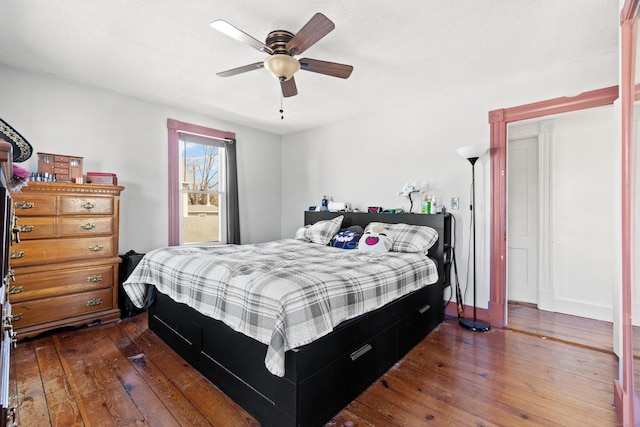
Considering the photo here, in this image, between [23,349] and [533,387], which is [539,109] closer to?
[533,387]

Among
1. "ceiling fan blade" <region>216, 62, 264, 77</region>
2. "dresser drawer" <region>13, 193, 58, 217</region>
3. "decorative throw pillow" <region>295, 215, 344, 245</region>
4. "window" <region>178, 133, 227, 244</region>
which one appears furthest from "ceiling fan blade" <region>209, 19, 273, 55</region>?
"window" <region>178, 133, 227, 244</region>

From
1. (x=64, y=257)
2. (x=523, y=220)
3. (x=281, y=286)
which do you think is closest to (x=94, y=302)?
(x=64, y=257)

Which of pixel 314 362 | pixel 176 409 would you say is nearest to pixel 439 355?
pixel 314 362

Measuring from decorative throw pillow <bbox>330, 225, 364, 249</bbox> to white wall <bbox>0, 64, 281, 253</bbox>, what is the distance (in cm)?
218

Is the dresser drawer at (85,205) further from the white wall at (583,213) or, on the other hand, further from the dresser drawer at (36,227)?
the white wall at (583,213)

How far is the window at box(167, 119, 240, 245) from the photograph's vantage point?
3965 mm

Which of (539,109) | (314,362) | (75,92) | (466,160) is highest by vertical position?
(75,92)

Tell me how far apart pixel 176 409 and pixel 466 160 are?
3385 mm

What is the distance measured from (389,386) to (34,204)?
331 cm

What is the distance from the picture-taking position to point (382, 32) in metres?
2.28

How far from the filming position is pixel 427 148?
3.64 meters

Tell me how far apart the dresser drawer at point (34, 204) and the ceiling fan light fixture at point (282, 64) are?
2.35 m

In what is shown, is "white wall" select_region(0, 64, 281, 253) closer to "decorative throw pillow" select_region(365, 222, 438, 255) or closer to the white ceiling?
the white ceiling

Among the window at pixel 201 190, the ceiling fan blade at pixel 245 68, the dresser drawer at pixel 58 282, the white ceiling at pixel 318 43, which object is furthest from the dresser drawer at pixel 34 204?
the ceiling fan blade at pixel 245 68
